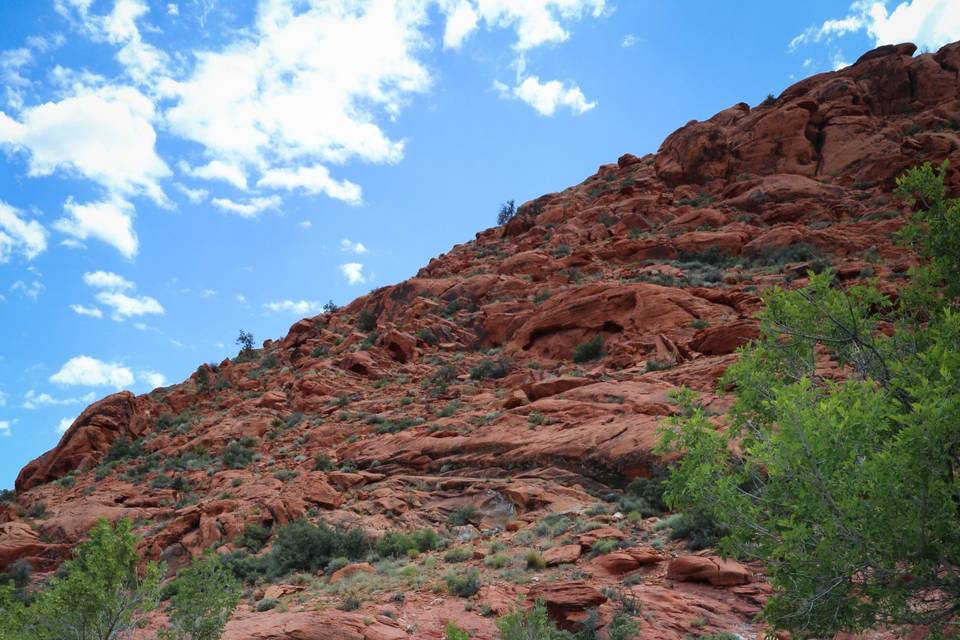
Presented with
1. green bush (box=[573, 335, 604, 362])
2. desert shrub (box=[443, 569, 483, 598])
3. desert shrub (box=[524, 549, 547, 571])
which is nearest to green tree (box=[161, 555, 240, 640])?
desert shrub (box=[443, 569, 483, 598])

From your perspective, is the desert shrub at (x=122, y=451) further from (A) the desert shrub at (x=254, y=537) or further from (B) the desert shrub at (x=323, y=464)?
(A) the desert shrub at (x=254, y=537)

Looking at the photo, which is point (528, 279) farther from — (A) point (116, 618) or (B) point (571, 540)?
(A) point (116, 618)

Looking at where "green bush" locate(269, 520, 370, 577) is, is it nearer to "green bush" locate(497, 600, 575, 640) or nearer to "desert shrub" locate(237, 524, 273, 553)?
"desert shrub" locate(237, 524, 273, 553)

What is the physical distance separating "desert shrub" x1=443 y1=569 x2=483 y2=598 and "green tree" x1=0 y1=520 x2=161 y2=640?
4630 millimetres

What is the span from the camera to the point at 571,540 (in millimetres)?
11805

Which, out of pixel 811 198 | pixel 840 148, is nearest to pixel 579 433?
pixel 811 198

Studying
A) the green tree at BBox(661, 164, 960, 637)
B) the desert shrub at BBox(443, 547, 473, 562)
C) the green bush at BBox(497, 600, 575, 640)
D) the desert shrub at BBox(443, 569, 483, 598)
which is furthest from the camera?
the desert shrub at BBox(443, 547, 473, 562)

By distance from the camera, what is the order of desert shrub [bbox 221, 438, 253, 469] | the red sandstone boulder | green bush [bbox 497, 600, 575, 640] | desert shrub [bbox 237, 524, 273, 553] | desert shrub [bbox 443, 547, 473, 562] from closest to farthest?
green bush [bbox 497, 600, 575, 640], the red sandstone boulder, desert shrub [bbox 443, 547, 473, 562], desert shrub [bbox 237, 524, 273, 553], desert shrub [bbox 221, 438, 253, 469]

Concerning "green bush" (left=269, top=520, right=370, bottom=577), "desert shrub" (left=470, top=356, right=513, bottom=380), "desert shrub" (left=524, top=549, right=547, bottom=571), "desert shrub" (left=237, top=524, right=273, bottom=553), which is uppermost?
"desert shrub" (left=470, top=356, right=513, bottom=380)

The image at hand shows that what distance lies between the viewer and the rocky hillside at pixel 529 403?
10320 millimetres

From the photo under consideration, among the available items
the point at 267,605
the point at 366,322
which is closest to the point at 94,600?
the point at 267,605

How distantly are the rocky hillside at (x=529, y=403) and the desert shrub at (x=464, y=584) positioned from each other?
0.12 m

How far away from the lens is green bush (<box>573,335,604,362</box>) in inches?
952

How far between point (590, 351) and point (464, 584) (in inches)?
599
